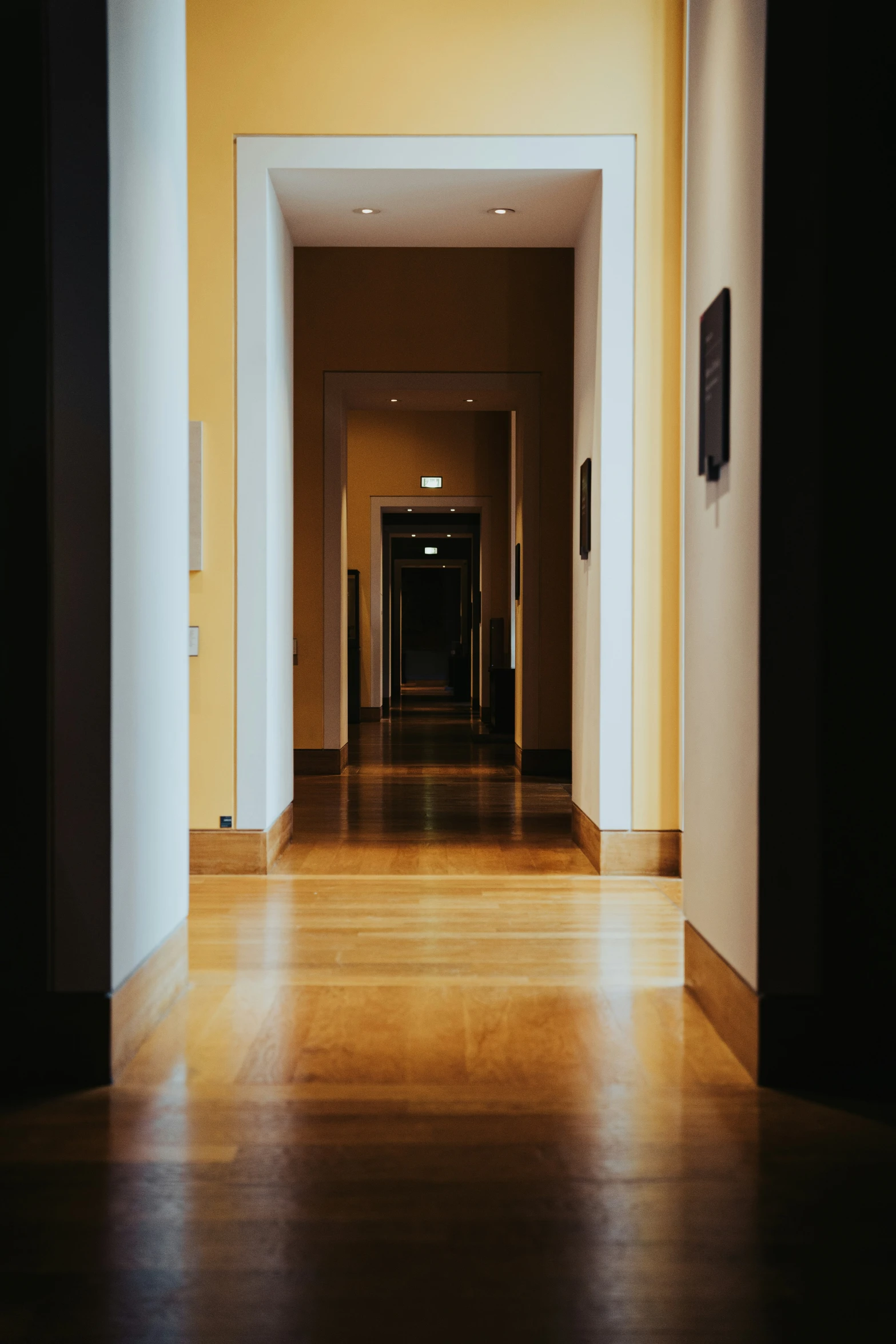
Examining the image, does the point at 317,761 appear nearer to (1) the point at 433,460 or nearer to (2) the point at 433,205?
(2) the point at 433,205

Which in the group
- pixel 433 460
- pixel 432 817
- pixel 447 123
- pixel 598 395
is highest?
pixel 447 123

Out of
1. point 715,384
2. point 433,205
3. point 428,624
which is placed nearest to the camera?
point 715,384

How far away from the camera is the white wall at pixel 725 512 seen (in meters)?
2.80

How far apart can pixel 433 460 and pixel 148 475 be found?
11.6 metres

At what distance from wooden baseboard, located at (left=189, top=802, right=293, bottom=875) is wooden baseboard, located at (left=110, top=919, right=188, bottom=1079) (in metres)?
1.80

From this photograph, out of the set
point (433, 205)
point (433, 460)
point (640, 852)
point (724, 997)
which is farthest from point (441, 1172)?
point (433, 460)

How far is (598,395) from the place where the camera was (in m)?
5.47

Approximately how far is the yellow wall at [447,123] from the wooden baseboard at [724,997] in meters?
1.98

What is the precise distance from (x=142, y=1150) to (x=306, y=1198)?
0.41m

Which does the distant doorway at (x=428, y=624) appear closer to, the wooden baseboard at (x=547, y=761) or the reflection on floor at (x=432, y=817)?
the reflection on floor at (x=432, y=817)

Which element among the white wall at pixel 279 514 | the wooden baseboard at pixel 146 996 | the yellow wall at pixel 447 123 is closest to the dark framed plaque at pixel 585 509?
the yellow wall at pixel 447 123

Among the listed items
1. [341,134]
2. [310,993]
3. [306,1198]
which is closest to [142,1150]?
[306,1198]

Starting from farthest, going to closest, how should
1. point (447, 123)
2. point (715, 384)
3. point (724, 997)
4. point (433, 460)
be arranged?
point (433, 460) < point (447, 123) < point (715, 384) < point (724, 997)

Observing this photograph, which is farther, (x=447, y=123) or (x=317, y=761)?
(x=317, y=761)
